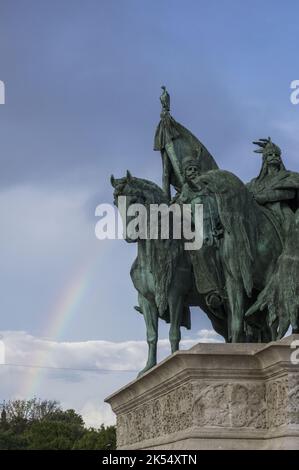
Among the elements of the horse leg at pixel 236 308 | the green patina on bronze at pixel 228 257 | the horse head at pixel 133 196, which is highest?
the horse head at pixel 133 196

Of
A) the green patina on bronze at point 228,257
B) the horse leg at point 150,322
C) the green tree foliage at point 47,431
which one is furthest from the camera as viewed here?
the green tree foliage at point 47,431

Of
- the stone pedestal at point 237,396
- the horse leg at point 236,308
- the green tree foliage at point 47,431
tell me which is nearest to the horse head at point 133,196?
the horse leg at point 236,308

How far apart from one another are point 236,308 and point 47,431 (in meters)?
38.9

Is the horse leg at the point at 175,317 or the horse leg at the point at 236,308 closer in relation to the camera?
the horse leg at the point at 236,308

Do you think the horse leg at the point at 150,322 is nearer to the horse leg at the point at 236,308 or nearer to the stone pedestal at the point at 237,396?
the horse leg at the point at 236,308

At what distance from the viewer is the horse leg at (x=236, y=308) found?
11.2 meters

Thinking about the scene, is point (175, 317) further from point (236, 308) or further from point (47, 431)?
point (47, 431)

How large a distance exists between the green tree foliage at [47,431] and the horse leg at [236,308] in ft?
109

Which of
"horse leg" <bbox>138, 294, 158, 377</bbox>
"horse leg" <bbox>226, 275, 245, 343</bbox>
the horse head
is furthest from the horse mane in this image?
"horse leg" <bbox>226, 275, 245, 343</bbox>

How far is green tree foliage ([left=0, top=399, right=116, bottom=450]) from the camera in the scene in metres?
46.9

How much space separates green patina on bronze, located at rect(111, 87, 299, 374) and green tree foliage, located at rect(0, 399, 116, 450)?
31.2 m

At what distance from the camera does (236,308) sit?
36.8 ft

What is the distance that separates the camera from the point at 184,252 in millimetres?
12836
